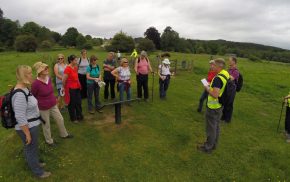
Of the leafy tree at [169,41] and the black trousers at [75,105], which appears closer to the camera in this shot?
the black trousers at [75,105]

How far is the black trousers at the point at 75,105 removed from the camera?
7352 millimetres

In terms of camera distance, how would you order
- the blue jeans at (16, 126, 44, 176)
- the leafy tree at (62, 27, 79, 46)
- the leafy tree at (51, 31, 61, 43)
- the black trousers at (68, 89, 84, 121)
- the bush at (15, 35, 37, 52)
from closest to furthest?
the blue jeans at (16, 126, 44, 176)
the black trousers at (68, 89, 84, 121)
the bush at (15, 35, 37, 52)
the leafy tree at (62, 27, 79, 46)
the leafy tree at (51, 31, 61, 43)

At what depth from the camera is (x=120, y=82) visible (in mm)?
9164

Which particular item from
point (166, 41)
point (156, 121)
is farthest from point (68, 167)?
point (166, 41)

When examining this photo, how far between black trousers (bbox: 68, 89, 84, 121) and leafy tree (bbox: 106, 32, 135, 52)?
132ft

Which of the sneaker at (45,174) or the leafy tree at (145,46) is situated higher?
the leafy tree at (145,46)

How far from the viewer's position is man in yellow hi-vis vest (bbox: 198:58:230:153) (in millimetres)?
5722

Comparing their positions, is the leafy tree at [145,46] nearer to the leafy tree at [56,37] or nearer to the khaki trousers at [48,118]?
the khaki trousers at [48,118]

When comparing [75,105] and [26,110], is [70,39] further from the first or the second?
[26,110]

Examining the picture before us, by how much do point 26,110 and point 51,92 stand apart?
1.43 meters

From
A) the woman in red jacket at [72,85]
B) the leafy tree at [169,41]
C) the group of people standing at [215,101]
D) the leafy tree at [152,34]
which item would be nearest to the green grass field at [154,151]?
the group of people standing at [215,101]

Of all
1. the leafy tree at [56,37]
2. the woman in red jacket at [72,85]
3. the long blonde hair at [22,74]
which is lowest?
the woman in red jacket at [72,85]

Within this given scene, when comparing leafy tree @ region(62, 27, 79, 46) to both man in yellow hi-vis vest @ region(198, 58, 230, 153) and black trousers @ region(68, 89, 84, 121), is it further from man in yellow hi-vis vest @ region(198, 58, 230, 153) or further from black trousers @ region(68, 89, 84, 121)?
man in yellow hi-vis vest @ region(198, 58, 230, 153)

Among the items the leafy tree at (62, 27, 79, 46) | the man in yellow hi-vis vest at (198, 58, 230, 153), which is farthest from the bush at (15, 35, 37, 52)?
the man in yellow hi-vis vest at (198, 58, 230, 153)
